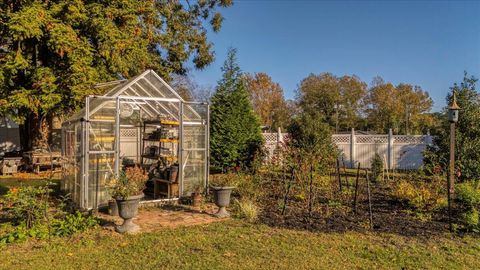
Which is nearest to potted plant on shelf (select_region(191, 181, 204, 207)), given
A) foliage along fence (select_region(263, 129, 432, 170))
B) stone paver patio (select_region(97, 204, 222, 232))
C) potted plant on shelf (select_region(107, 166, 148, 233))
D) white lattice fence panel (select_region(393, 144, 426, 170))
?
stone paver patio (select_region(97, 204, 222, 232))

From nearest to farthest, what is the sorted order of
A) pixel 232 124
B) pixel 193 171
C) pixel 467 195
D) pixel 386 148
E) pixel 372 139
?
pixel 467 195
pixel 193 171
pixel 232 124
pixel 386 148
pixel 372 139

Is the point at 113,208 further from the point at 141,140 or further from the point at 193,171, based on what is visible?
the point at 141,140

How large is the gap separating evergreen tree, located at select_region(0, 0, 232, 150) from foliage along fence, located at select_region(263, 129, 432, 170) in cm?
758

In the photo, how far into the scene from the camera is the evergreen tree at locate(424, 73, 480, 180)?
1048cm

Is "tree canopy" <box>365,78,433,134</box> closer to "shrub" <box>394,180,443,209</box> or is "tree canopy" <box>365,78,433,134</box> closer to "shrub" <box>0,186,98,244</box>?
"shrub" <box>394,180,443,209</box>

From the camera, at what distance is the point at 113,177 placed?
7324 millimetres

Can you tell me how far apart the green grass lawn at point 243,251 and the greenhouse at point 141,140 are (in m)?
1.62

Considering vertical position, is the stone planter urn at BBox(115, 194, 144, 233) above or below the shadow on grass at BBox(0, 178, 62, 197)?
above

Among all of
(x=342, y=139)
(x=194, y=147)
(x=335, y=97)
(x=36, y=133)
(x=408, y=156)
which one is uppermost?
(x=335, y=97)

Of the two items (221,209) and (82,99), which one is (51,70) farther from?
(221,209)

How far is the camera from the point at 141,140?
1066 centimetres

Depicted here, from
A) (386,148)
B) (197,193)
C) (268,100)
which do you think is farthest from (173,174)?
(268,100)

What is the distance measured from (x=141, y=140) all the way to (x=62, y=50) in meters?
4.16

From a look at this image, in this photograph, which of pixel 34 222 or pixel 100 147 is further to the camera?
pixel 100 147
